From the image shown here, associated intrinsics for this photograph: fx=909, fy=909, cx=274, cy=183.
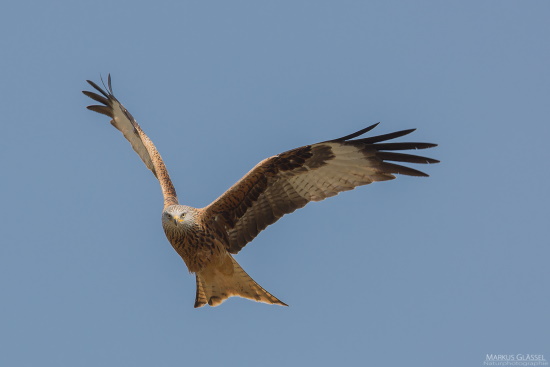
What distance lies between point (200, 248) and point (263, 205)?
0.91 meters

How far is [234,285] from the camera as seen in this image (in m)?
11.0

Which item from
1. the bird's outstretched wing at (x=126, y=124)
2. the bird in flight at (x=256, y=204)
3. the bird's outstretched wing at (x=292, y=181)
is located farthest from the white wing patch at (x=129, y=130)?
the bird's outstretched wing at (x=292, y=181)

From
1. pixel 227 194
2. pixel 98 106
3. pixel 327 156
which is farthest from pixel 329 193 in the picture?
pixel 98 106

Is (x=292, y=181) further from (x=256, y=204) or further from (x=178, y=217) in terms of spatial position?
(x=178, y=217)

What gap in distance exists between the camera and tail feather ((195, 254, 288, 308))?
10.8 m

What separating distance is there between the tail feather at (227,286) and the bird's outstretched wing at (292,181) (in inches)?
15.5

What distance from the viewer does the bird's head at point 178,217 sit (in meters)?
10.4

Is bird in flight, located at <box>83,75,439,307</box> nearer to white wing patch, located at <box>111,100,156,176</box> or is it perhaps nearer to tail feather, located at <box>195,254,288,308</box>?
tail feather, located at <box>195,254,288,308</box>

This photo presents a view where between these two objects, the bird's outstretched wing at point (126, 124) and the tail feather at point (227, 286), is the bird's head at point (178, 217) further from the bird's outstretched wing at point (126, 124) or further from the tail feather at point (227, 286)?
the bird's outstretched wing at point (126, 124)

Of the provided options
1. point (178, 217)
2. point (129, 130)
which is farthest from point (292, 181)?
point (129, 130)

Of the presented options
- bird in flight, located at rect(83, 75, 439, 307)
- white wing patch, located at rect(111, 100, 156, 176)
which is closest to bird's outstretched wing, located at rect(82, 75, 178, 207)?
white wing patch, located at rect(111, 100, 156, 176)

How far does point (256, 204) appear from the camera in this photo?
10914 millimetres

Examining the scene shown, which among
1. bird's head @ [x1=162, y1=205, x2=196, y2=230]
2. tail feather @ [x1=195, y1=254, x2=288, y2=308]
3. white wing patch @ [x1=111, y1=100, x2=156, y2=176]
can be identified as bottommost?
tail feather @ [x1=195, y1=254, x2=288, y2=308]

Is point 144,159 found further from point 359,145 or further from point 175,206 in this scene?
point 359,145
